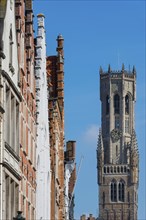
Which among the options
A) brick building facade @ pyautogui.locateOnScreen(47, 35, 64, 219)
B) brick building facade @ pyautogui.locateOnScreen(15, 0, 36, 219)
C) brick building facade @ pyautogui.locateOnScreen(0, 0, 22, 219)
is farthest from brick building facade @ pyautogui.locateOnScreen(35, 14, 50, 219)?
brick building facade @ pyautogui.locateOnScreen(0, 0, 22, 219)

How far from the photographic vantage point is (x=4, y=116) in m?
34.4

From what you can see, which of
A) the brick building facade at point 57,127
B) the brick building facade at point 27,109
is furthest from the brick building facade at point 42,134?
the brick building facade at point 57,127

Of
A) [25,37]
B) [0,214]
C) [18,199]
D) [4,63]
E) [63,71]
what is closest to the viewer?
[0,214]

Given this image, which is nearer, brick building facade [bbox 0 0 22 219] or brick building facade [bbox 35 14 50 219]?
brick building facade [bbox 0 0 22 219]

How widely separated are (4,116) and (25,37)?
11926 millimetres

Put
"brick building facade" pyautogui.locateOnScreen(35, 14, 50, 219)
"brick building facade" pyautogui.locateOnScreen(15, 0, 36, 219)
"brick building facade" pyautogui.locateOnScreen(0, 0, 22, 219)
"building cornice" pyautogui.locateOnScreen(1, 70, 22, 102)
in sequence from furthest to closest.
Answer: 1. "brick building facade" pyautogui.locateOnScreen(35, 14, 50, 219)
2. "brick building facade" pyautogui.locateOnScreen(15, 0, 36, 219)
3. "building cornice" pyautogui.locateOnScreen(1, 70, 22, 102)
4. "brick building facade" pyautogui.locateOnScreen(0, 0, 22, 219)

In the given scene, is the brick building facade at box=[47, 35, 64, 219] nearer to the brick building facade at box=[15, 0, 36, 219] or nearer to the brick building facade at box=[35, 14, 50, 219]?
the brick building facade at box=[35, 14, 50, 219]

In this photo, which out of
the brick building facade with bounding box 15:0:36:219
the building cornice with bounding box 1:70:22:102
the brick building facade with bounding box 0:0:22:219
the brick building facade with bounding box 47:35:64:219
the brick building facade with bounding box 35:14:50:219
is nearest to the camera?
the brick building facade with bounding box 0:0:22:219

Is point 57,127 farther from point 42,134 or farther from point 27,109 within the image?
point 27,109

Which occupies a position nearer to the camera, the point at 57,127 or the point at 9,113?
the point at 9,113

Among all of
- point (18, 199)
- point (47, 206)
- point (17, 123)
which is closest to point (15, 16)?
point (17, 123)

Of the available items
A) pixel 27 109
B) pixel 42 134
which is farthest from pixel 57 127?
pixel 27 109

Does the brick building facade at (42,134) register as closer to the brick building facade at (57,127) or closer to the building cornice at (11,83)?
the brick building facade at (57,127)

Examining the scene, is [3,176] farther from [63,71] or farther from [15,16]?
[63,71]
